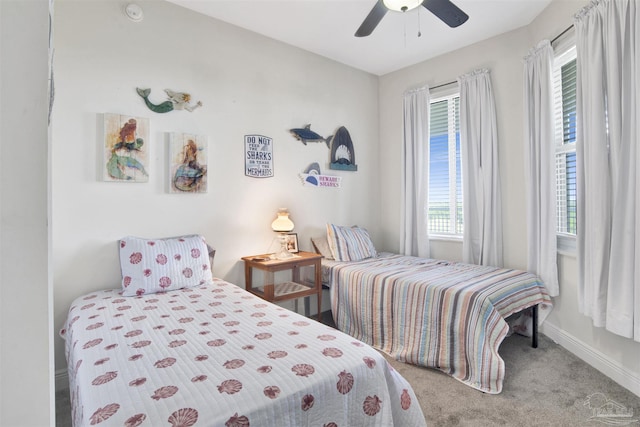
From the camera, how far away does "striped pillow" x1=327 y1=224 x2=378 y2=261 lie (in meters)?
3.25

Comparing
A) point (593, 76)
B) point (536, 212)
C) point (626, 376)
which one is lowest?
point (626, 376)

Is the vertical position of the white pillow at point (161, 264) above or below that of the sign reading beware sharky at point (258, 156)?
below

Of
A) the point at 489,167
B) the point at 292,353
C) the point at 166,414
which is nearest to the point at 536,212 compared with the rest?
the point at 489,167

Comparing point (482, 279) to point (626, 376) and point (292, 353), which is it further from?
point (292, 353)

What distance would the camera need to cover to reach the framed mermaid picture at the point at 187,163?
249 centimetres

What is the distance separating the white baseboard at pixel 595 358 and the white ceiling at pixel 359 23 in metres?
2.65

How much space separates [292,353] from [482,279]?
1.82 m

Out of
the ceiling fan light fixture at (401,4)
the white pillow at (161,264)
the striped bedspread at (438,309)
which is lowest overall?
the striped bedspread at (438,309)

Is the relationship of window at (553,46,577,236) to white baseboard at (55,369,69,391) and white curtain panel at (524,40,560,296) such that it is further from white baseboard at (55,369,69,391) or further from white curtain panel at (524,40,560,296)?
white baseboard at (55,369,69,391)

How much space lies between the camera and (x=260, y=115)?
9.86 ft

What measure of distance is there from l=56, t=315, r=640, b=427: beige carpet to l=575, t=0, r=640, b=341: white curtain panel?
40cm

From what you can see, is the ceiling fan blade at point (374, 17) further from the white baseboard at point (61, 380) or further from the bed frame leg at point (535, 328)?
→ the white baseboard at point (61, 380)

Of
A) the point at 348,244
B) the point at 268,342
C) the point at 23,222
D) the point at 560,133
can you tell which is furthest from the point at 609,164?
the point at 23,222

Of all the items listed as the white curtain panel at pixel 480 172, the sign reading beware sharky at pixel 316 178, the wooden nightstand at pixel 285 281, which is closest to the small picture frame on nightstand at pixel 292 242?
the wooden nightstand at pixel 285 281
